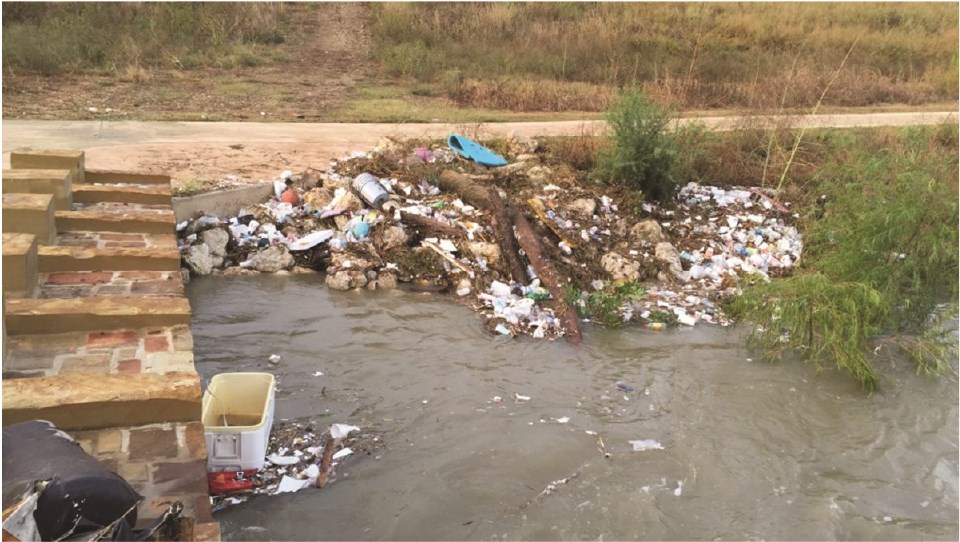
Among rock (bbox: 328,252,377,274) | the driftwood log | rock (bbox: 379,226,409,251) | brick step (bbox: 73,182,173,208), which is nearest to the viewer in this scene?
brick step (bbox: 73,182,173,208)

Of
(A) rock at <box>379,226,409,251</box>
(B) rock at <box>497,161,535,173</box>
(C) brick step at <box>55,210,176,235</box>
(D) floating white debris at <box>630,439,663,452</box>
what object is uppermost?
(C) brick step at <box>55,210,176,235</box>

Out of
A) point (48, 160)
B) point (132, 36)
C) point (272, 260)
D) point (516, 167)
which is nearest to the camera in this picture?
point (48, 160)

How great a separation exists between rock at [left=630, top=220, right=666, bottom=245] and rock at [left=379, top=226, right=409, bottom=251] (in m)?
2.72

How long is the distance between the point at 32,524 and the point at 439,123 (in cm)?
1067

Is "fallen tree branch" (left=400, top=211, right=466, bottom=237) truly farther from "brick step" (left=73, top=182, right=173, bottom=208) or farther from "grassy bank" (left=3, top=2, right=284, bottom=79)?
"grassy bank" (left=3, top=2, right=284, bottom=79)

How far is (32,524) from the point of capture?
6.73 ft

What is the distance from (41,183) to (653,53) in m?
16.4

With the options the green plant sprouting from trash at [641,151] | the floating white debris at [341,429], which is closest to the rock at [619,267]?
the green plant sprouting from trash at [641,151]

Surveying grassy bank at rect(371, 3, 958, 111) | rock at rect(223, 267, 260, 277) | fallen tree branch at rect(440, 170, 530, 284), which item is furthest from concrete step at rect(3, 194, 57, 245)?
grassy bank at rect(371, 3, 958, 111)

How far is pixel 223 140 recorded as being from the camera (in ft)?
33.1

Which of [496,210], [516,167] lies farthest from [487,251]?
[516,167]

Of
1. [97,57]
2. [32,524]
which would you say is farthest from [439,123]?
[32,524]

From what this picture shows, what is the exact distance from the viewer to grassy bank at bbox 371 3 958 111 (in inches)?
605

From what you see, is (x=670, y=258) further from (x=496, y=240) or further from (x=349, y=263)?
(x=349, y=263)
